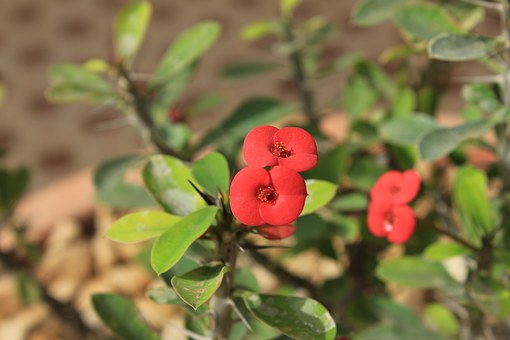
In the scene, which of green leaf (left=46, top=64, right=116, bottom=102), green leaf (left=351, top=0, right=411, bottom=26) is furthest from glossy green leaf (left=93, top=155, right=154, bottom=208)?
green leaf (left=351, top=0, right=411, bottom=26)

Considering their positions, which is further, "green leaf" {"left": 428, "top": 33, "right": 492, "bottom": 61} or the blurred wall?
the blurred wall

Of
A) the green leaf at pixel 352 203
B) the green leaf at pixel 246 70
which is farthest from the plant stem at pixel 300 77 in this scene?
the green leaf at pixel 352 203

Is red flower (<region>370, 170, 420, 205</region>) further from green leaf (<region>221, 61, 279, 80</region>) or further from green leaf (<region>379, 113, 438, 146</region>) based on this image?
green leaf (<region>221, 61, 279, 80</region>)

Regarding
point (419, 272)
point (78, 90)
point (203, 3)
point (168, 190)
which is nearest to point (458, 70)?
point (203, 3)

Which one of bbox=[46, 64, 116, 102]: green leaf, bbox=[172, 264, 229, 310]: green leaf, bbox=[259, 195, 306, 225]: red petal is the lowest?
bbox=[172, 264, 229, 310]: green leaf

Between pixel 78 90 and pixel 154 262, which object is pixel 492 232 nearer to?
pixel 154 262

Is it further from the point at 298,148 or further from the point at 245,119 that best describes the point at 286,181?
the point at 245,119

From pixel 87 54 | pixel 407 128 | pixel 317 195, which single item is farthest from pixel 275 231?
pixel 87 54

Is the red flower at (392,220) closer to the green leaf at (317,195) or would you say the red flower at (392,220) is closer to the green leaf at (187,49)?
the green leaf at (317,195)
